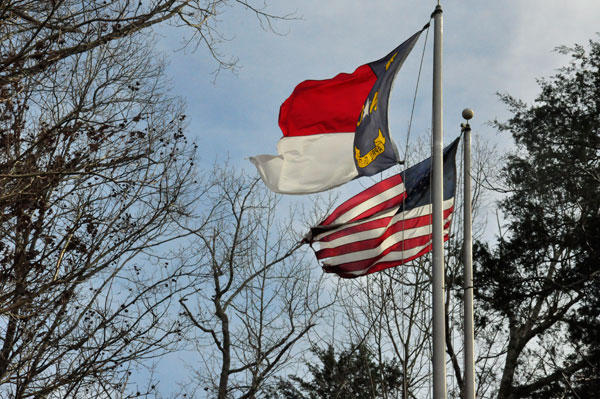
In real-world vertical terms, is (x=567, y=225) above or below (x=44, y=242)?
above

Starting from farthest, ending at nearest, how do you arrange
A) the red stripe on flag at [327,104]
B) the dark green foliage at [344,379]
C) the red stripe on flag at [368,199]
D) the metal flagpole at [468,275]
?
1. the dark green foliage at [344,379]
2. the red stripe on flag at [327,104]
3. the red stripe on flag at [368,199]
4. the metal flagpole at [468,275]

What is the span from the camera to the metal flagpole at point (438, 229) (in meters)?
6.48

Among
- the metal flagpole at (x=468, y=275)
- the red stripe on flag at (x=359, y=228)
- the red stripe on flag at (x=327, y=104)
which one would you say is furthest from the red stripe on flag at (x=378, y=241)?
the red stripe on flag at (x=327, y=104)

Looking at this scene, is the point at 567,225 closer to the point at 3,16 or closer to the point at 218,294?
the point at 218,294

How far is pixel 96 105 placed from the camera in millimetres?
8805

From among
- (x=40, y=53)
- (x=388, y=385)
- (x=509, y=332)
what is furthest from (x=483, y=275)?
(x=40, y=53)

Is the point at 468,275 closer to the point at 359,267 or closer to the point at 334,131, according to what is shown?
the point at 359,267

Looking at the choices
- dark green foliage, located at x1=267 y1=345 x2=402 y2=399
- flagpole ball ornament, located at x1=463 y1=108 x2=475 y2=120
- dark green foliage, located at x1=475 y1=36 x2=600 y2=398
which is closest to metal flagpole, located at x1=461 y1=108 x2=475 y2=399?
flagpole ball ornament, located at x1=463 y1=108 x2=475 y2=120

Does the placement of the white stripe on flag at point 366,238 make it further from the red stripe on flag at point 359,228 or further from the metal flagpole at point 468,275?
the metal flagpole at point 468,275

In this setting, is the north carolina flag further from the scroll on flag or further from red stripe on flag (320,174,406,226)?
the scroll on flag

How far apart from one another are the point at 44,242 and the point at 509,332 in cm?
1376

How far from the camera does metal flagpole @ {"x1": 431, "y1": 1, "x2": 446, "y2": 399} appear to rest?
21.3ft

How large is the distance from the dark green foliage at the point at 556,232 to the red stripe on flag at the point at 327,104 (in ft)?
21.9

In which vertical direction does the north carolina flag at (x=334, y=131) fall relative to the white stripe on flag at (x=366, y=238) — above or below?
above
